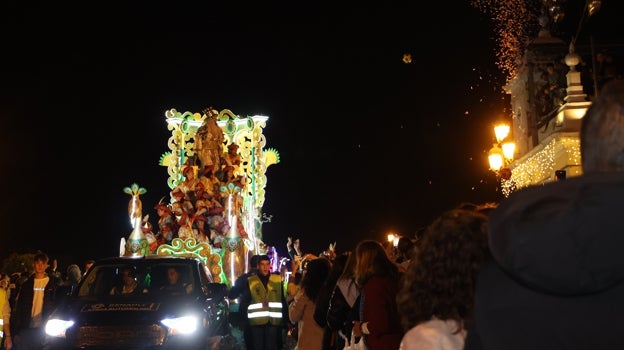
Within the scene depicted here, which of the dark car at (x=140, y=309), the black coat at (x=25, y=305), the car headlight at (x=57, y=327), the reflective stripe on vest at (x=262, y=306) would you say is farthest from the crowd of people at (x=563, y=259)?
the black coat at (x=25, y=305)

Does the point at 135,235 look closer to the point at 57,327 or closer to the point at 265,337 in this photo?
the point at 265,337

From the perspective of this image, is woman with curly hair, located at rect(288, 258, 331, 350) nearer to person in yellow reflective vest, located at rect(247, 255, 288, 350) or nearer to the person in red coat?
the person in red coat

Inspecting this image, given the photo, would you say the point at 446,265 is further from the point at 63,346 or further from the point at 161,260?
the point at 161,260

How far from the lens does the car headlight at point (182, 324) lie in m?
9.48

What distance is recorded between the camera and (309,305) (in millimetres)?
8398

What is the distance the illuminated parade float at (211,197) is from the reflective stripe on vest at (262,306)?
12377 millimetres

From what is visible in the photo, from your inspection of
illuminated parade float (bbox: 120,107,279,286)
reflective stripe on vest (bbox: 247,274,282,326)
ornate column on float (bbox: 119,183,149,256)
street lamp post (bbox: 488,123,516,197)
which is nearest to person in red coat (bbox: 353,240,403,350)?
reflective stripe on vest (bbox: 247,274,282,326)

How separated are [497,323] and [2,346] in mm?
13075

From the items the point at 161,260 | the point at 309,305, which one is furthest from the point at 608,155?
the point at 161,260

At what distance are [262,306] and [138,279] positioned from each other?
1824 mm

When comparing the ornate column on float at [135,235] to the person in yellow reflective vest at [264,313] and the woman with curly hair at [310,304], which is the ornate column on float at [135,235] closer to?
the person in yellow reflective vest at [264,313]

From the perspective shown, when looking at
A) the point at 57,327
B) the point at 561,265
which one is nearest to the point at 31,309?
the point at 57,327

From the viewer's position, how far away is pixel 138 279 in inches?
426

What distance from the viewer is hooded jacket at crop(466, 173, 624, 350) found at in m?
1.71
